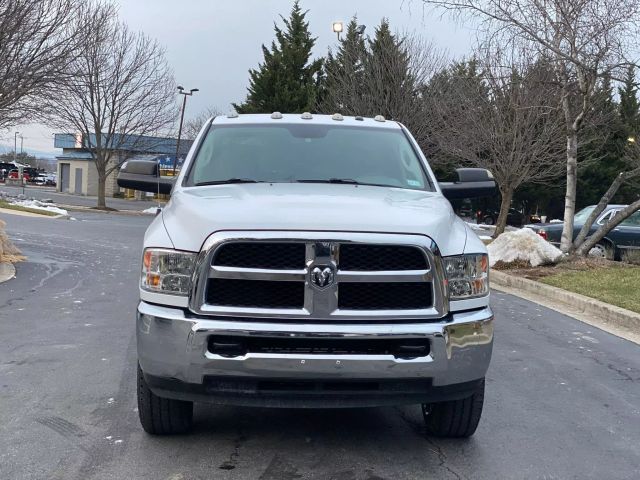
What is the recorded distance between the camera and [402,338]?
3.48 metres

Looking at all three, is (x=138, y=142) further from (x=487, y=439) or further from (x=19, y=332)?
(x=487, y=439)

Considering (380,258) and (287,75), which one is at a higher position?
(287,75)

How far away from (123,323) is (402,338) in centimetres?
478

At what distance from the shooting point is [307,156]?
5.06m

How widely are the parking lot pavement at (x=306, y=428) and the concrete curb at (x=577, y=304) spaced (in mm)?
1417

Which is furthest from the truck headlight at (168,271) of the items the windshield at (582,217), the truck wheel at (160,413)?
the windshield at (582,217)

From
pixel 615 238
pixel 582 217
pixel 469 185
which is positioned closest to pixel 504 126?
pixel 582 217

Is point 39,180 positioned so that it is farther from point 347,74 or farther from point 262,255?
point 262,255

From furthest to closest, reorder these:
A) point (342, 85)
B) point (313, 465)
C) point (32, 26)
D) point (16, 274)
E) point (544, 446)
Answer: point (342, 85), point (32, 26), point (16, 274), point (544, 446), point (313, 465)

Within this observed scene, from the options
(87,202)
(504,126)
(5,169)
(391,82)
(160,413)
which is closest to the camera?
(160,413)

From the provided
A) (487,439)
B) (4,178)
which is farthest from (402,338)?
(4,178)

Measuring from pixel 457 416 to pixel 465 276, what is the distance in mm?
919

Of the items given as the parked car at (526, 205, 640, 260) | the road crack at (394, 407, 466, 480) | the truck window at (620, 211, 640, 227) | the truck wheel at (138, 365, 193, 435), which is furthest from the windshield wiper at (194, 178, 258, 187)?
the truck window at (620, 211, 640, 227)

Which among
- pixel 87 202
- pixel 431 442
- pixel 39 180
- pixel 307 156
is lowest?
pixel 87 202
